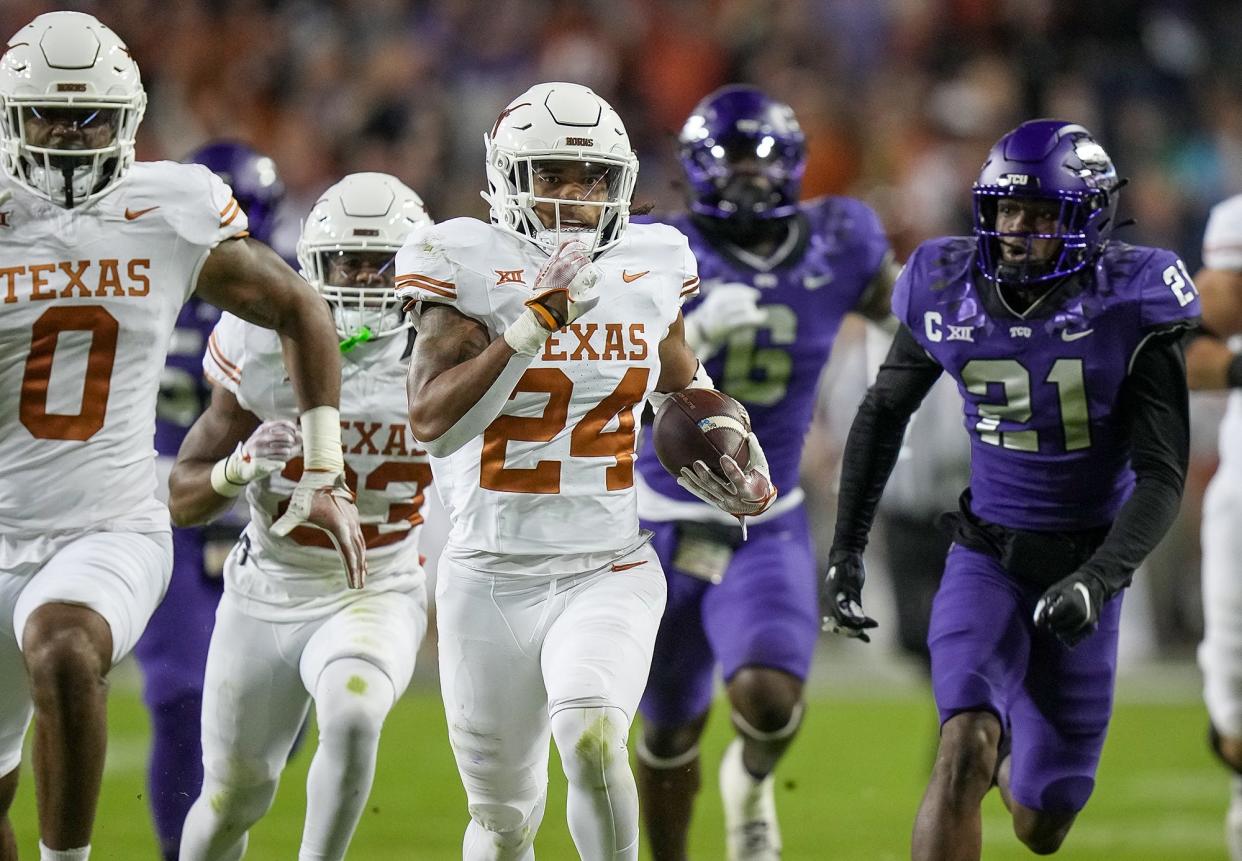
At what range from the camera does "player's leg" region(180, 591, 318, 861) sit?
427 centimetres

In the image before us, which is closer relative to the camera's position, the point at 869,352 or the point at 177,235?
the point at 177,235

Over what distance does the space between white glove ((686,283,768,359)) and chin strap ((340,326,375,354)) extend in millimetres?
1031

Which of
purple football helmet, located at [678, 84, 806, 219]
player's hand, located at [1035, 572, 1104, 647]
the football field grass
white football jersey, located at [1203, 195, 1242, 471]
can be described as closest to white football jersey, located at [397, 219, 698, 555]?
player's hand, located at [1035, 572, 1104, 647]

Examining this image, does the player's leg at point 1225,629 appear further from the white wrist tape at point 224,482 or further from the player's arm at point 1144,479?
the white wrist tape at point 224,482

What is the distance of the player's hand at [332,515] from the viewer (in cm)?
395

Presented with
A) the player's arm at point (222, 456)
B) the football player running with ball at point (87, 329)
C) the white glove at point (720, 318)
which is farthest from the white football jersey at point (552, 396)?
the white glove at point (720, 318)

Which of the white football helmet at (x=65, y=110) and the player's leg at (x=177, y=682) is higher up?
the white football helmet at (x=65, y=110)

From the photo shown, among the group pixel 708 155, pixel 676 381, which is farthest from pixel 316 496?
pixel 708 155

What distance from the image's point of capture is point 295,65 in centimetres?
1120

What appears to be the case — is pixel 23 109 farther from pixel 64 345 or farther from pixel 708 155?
pixel 708 155

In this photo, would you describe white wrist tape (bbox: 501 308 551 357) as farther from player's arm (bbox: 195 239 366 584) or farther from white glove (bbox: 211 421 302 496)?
white glove (bbox: 211 421 302 496)

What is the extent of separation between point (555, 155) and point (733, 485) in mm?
787

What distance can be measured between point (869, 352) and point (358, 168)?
5.65 metres

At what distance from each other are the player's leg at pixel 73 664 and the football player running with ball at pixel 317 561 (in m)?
0.48
